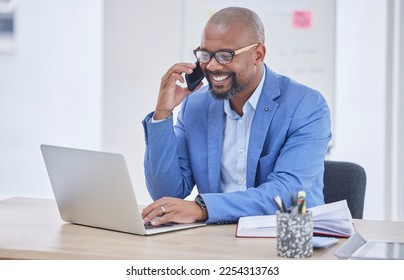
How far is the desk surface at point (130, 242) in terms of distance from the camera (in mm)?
1733

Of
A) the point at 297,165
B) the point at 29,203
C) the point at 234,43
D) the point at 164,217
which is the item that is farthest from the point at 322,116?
the point at 29,203

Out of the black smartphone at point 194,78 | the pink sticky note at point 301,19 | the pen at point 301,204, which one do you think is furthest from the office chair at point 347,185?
the pink sticky note at point 301,19

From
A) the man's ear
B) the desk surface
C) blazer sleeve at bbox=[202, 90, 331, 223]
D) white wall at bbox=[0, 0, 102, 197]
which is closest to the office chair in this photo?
blazer sleeve at bbox=[202, 90, 331, 223]

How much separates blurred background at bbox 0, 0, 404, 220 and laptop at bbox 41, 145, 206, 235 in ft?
7.46

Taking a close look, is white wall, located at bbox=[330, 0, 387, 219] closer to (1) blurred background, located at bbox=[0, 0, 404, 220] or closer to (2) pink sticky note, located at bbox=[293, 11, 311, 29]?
(1) blurred background, located at bbox=[0, 0, 404, 220]

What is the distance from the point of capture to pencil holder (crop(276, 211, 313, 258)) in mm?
1670

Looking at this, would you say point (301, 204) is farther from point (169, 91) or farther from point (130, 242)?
point (169, 91)

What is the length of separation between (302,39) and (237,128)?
182 cm

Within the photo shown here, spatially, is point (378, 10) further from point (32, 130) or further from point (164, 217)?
point (164, 217)

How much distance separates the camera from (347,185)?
104 inches

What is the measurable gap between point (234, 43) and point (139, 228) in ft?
2.65

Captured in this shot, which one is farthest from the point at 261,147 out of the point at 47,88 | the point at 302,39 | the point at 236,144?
the point at 47,88

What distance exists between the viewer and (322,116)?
2.48 meters

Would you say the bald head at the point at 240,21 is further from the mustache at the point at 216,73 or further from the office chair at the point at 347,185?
the office chair at the point at 347,185
